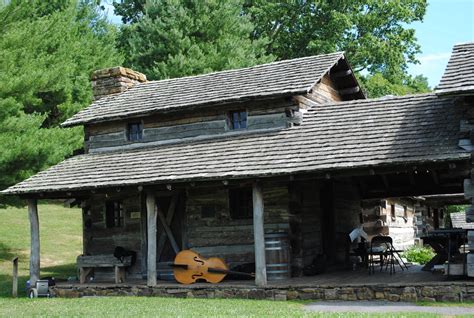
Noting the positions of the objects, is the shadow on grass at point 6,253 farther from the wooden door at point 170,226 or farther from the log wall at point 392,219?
the log wall at point 392,219

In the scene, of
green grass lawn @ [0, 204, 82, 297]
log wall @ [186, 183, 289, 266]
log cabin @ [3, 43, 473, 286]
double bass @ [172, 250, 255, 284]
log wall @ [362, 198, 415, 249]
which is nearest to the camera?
log cabin @ [3, 43, 473, 286]

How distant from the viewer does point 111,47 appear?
119ft

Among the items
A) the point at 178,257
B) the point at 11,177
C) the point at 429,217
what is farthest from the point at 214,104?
the point at 429,217

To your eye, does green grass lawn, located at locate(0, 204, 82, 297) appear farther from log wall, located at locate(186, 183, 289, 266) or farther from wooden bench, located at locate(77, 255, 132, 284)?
log wall, located at locate(186, 183, 289, 266)

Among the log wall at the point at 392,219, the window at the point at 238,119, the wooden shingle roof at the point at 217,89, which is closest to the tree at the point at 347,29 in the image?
the log wall at the point at 392,219

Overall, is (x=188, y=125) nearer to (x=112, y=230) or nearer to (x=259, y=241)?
(x=112, y=230)

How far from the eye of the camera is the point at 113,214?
66.2 feet

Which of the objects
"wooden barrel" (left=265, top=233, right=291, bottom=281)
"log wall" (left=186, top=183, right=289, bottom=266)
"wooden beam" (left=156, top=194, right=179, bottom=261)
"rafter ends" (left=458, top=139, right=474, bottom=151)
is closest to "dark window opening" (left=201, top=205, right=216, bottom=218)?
"log wall" (left=186, top=183, right=289, bottom=266)

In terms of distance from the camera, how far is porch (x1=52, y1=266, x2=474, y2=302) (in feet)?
43.4

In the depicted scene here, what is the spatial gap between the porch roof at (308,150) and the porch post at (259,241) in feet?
1.93

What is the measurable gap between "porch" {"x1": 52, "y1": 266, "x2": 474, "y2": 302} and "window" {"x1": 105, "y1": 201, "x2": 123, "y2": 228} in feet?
8.09

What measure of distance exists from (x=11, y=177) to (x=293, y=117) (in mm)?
10841

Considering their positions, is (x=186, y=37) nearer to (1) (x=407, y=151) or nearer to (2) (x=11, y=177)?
(2) (x=11, y=177)

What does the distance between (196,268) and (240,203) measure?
2222 millimetres
